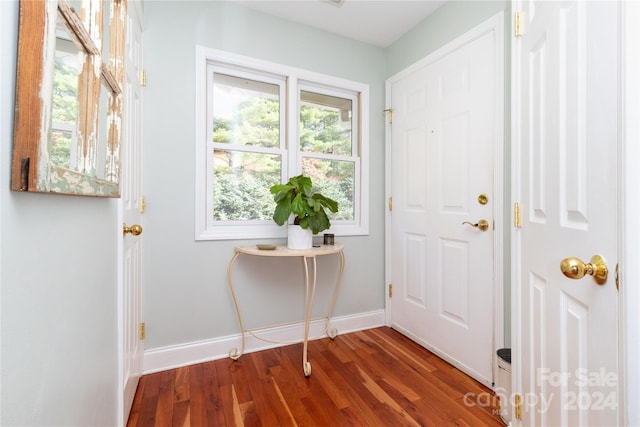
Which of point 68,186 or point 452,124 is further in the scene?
point 452,124

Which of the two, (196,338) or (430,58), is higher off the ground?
(430,58)

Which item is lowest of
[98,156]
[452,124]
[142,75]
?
[98,156]

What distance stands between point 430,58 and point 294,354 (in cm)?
234

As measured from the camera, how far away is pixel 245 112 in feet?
7.00

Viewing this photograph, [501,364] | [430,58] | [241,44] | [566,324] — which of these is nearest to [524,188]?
[566,324]

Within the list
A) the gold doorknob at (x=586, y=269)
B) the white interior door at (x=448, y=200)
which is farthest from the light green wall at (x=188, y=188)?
the gold doorknob at (x=586, y=269)

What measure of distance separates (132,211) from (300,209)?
2.96 ft

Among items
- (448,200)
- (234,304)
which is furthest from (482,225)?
(234,304)

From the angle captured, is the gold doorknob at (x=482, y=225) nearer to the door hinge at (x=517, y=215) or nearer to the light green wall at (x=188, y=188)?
the door hinge at (x=517, y=215)

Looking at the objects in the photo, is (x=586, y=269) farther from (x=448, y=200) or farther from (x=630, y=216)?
(x=448, y=200)

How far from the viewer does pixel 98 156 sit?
827mm

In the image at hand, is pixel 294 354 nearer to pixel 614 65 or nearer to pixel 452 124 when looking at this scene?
pixel 452 124

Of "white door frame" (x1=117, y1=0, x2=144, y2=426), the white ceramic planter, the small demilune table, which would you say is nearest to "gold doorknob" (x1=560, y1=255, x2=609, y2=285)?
the small demilune table

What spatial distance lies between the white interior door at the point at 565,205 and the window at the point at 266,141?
1.41 meters
